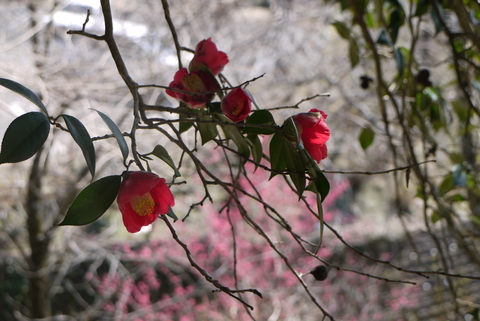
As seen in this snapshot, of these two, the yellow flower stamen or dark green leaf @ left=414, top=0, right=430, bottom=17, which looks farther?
dark green leaf @ left=414, top=0, right=430, bottom=17

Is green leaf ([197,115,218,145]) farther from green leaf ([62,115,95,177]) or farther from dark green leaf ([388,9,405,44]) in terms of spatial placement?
dark green leaf ([388,9,405,44])

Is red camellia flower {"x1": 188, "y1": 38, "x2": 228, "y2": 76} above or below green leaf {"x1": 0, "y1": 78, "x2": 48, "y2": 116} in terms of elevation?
above

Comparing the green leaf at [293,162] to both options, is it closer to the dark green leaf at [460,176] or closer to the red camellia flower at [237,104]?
the red camellia flower at [237,104]

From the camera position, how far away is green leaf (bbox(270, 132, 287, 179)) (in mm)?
392

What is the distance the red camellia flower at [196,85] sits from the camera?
434mm

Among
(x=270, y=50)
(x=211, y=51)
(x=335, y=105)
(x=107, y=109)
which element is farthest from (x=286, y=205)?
(x=211, y=51)

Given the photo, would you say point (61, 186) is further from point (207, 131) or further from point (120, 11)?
point (207, 131)

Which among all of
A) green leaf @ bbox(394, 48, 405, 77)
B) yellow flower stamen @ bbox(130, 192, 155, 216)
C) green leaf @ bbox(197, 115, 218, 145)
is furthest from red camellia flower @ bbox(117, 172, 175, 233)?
green leaf @ bbox(394, 48, 405, 77)

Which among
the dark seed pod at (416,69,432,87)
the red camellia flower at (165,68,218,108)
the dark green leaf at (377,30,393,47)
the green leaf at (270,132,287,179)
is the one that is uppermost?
the dark green leaf at (377,30,393,47)

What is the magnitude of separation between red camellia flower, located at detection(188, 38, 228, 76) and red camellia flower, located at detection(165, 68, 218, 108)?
12 mm

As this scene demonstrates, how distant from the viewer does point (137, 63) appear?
278 cm

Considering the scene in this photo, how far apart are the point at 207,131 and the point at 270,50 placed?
3.30m

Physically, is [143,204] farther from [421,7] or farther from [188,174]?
[188,174]

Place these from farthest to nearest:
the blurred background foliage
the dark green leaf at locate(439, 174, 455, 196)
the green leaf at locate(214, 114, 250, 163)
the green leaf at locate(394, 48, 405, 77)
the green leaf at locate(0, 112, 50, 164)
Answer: the blurred background foliage, the dark green leaf at locate(439, 174, 455, 196), the green leaf at locate(394, 48, 405, 77), the green leaf at locate(214, 114, 250, 163), the green leaf at locate(0, 112, 50, 164)
